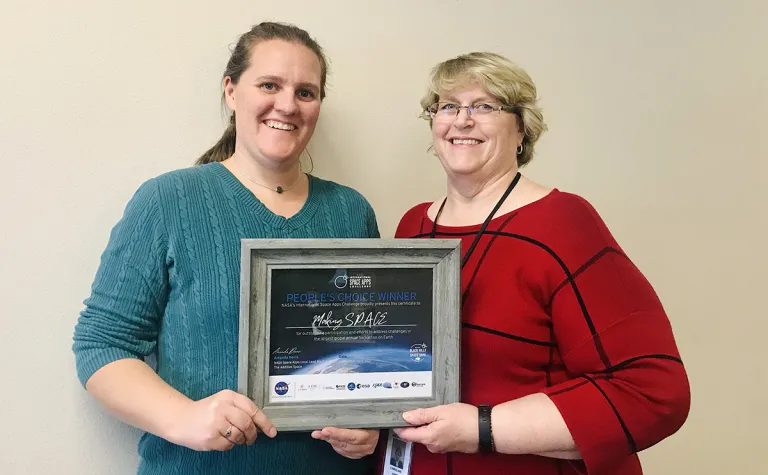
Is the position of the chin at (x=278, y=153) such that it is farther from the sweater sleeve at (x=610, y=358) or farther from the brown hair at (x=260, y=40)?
the sweater sleeve at (x=610, y=358)

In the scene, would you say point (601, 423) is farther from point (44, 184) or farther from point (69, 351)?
point (44, 184)

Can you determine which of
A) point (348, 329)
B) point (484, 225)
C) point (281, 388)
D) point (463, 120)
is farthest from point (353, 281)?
point (463, 120)

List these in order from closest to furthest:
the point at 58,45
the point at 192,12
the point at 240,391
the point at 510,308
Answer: the point at 240,391 → the point at 510,308 → the point at 58,45 → the point at 192,12

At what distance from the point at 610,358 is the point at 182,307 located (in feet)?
2.53

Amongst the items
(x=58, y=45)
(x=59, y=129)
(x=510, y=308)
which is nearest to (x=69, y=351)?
(x=59, y=129)

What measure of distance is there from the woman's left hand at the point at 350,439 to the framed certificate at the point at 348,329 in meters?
0.02

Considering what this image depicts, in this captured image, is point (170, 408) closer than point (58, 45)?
Yes

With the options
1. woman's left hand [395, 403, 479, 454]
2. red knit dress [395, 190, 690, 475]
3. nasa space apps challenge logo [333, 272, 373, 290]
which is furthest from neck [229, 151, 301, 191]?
woman's left hand [395, 403, 479, 454]

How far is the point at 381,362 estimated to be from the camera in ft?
3.30

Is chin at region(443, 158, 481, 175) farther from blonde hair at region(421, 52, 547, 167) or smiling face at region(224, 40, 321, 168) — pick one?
smiling face at region(224, 40, 321, 168)

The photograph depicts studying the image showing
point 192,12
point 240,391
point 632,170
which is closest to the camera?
point 240,391

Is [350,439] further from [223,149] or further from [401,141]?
[401,141]

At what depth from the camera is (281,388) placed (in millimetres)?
976

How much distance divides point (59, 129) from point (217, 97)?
0.35m
